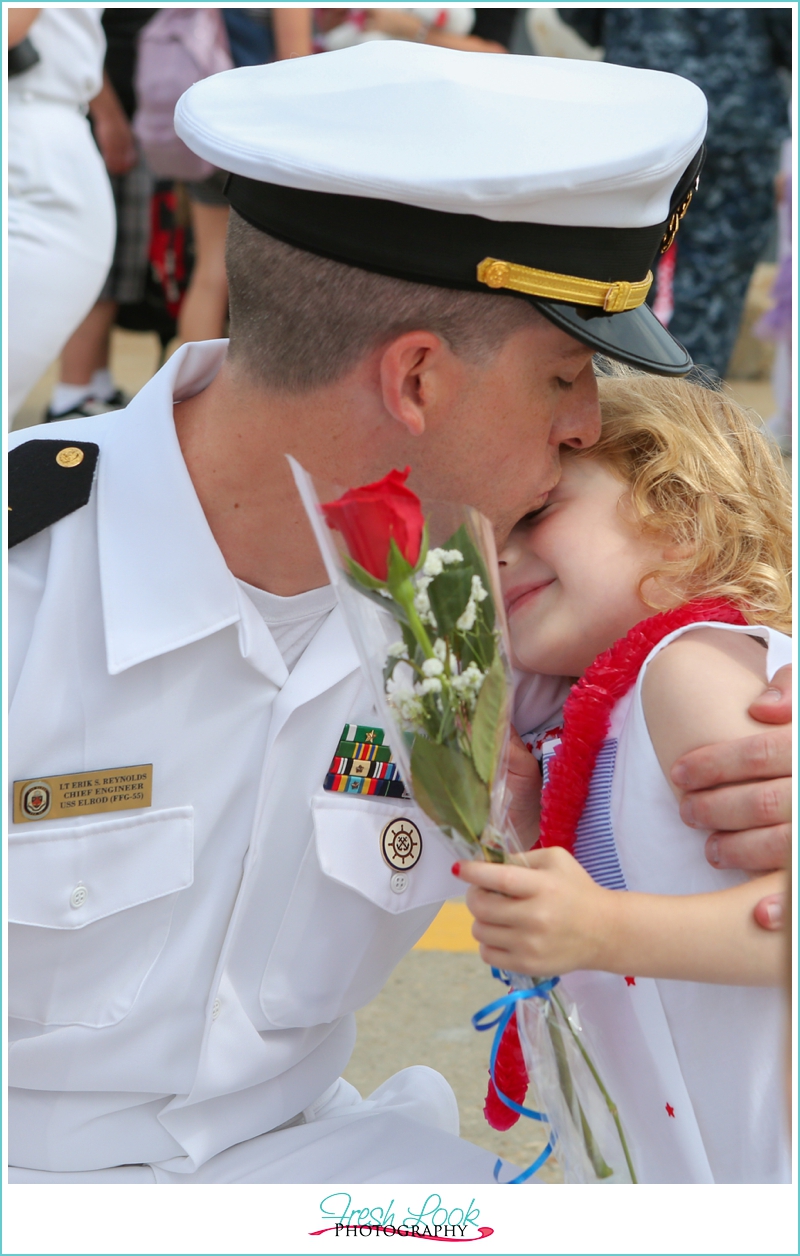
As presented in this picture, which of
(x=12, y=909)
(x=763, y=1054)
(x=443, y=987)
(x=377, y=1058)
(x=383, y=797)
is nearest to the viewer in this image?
(x=763, y=1054)

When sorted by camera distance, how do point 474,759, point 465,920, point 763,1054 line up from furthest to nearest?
point 465,920 < point 763,1054 < point 474,759

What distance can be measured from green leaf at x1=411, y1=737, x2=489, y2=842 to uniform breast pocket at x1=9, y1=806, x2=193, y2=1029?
1.54ft

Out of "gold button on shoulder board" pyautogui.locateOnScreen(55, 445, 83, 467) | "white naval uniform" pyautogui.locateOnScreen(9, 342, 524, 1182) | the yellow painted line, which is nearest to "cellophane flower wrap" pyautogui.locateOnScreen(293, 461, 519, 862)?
"white naval uniform" pyautogui.locateOnScreen(9, 342, 524, 1182)

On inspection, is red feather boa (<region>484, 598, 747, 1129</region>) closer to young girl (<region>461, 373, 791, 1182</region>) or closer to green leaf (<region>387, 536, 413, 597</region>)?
young girl (<region>461, 373, 791, 1182</region>)

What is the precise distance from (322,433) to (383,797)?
50 centimetres

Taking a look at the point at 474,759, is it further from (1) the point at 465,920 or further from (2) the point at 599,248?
(1) the point at 465,920

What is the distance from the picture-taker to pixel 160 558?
5.74ft

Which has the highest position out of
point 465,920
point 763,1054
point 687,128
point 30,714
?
point 687,128

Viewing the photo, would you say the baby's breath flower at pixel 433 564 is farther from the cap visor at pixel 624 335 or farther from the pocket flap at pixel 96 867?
the pocket flap at pixel 96 867

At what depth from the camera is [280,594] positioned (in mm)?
1855

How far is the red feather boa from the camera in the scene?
1664 mm

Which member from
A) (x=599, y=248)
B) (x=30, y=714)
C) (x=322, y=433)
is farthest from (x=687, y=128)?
(x=30, y=714)

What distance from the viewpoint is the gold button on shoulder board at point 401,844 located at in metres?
1.84

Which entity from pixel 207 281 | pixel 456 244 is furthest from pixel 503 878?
pixel 207 281
